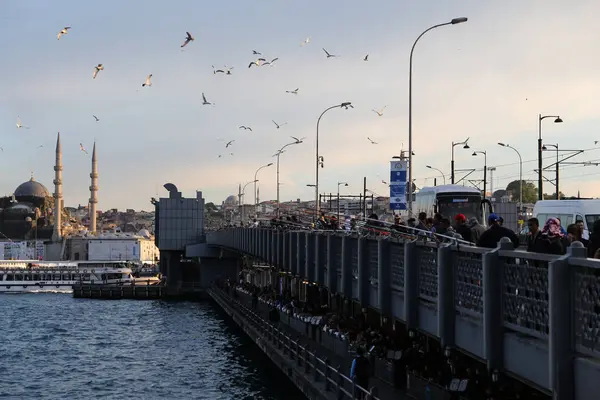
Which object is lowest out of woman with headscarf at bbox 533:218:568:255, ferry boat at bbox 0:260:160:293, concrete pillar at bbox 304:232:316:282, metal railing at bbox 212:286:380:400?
ferry boat at bbox 0:260:160:293

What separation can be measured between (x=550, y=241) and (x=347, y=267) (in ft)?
49.4

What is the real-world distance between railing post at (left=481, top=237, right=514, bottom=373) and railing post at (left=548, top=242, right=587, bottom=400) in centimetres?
226

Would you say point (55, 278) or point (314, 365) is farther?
point (55, 278)

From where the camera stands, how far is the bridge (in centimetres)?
1096

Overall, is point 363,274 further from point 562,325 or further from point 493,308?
point 562,325

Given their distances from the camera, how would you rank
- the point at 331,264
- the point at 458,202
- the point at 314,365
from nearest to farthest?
the point at 331,264, the point at 314,365, the point at 458,202

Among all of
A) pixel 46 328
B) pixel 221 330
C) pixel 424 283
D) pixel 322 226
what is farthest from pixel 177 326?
pixel 424 283

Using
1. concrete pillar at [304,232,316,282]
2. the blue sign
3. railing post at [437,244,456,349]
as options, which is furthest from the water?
railing post at [437,244,456,349]

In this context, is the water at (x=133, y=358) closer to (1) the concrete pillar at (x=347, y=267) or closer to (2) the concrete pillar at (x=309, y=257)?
(2) the concrete pillar at (x=309, y=257)

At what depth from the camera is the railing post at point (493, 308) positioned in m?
13.5

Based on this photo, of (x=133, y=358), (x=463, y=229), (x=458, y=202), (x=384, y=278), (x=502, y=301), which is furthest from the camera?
(x=133, y=358)

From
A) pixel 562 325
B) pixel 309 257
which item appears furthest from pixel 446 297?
pixel 309 257

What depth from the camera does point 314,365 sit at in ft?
105

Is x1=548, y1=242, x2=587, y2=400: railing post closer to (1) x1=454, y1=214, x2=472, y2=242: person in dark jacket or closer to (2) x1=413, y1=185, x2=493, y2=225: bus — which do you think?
(1) x1=454, y1=214, x2=472, y2=242: person in dark jacket
